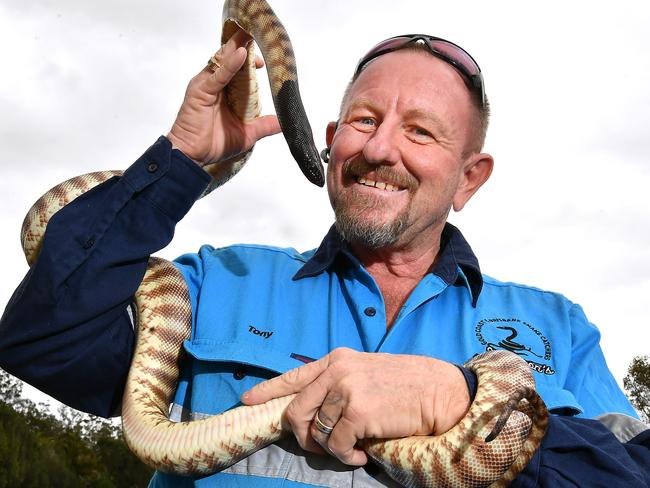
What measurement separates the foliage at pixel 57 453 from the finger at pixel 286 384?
19.8 metres

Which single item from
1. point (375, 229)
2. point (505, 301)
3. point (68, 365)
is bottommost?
point (68, 365)

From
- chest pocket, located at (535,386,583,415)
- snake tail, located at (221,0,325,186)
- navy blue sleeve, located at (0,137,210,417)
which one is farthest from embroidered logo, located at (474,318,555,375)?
navy blue sleeve, located at (0,137,210,417)

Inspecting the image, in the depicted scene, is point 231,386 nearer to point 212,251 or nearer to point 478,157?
point 212,251

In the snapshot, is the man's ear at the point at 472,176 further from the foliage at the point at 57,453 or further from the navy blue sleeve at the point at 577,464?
the foliage at the point at 57,453

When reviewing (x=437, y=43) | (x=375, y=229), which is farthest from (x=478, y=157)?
(x=375, y=229)

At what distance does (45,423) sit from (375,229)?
3884 cm

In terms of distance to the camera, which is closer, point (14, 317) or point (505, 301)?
point (14, 317)

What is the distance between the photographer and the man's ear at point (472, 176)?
243 inches

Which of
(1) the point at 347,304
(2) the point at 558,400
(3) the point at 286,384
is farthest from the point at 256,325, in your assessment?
(2) the point at 558,400

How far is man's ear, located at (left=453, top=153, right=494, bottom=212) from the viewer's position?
6168 millimetres

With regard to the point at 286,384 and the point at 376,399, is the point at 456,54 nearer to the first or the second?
the point at 286,384

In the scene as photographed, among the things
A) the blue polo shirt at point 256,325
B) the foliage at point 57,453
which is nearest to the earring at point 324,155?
the blue polo shirt at point 256,325

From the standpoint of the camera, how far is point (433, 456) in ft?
12.2

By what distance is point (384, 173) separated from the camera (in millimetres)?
5434
